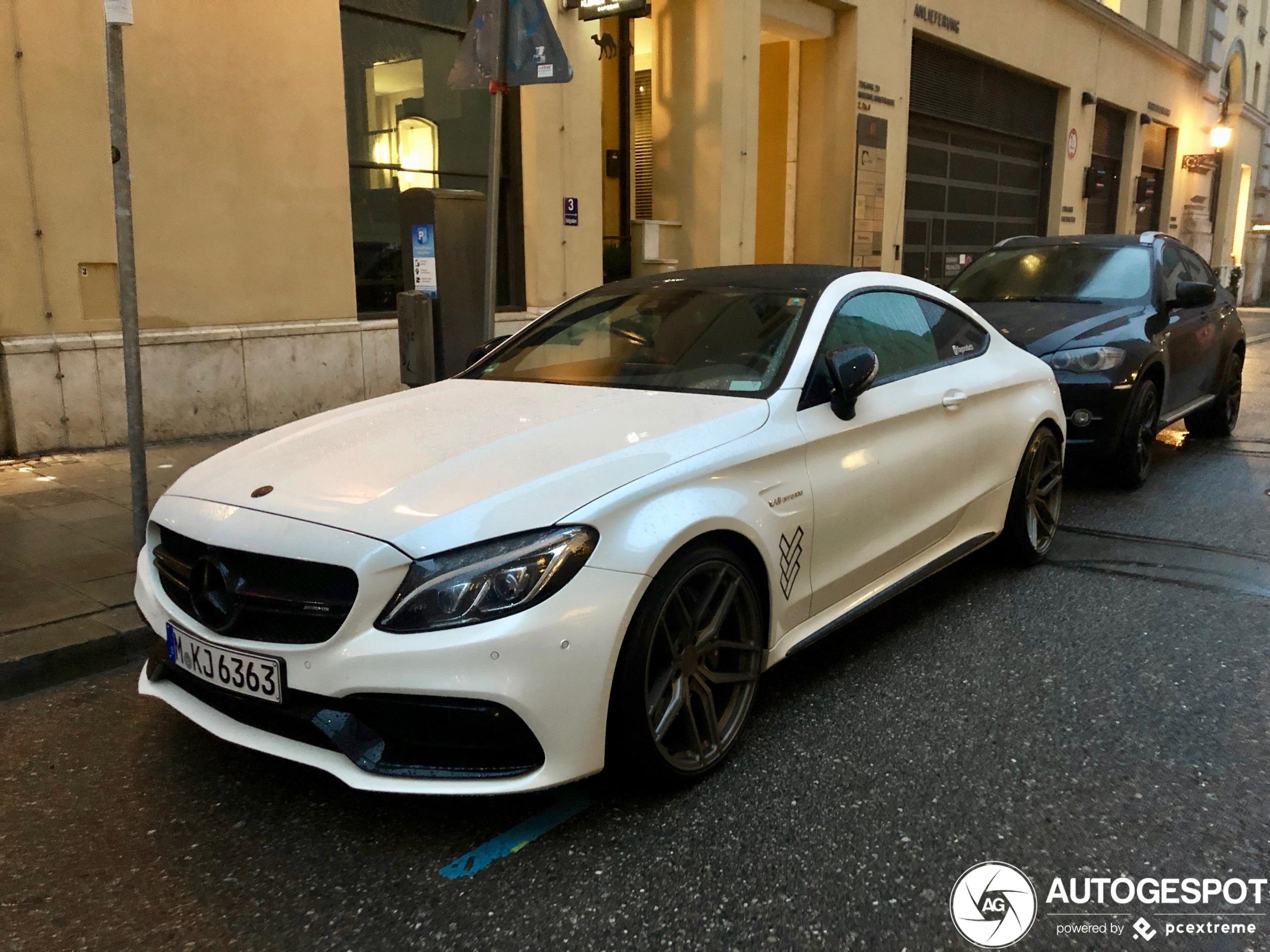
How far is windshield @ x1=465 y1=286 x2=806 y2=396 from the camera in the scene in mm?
3660

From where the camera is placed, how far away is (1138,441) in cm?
664

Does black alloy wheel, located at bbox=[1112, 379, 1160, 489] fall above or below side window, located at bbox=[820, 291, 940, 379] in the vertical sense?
below

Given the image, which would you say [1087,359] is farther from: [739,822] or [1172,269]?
[739,822]

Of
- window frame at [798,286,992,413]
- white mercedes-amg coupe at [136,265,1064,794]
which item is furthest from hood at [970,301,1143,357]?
white mercedes-amg coupe at [136,265,1064,794]

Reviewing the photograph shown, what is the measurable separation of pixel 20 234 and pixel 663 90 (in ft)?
24.5

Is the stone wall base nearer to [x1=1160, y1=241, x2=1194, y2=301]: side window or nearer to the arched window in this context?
the arched window

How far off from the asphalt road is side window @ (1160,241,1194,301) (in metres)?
4.04

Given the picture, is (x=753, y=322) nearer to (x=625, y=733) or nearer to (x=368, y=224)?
(x=625, y=733)

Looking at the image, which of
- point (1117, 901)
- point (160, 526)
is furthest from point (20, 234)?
point (1117, 901)

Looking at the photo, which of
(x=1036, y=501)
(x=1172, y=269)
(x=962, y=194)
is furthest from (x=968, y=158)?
(x=1036, y=501)

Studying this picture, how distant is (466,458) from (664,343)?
1259mm

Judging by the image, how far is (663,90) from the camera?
479 inches

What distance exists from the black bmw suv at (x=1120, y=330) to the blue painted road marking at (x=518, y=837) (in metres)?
4.76

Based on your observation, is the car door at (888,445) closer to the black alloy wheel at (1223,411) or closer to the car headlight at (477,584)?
the car headlight at (477,584)
